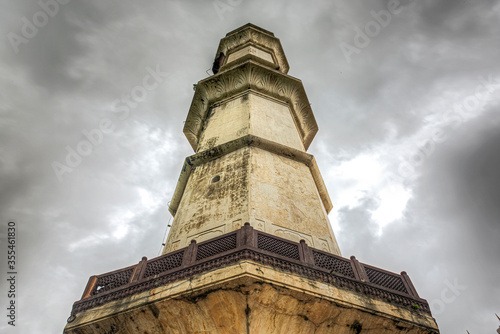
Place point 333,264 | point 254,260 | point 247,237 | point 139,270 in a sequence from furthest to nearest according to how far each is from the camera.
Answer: point 139,270, point 333,264, point 247,237, point 254,260

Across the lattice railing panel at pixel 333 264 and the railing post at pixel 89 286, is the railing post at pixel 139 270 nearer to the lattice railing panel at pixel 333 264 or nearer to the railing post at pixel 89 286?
the railing post at pixel 89 286

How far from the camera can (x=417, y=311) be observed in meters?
6.16

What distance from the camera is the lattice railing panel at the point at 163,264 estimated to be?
636cm

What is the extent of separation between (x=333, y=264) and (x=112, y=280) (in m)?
4.21

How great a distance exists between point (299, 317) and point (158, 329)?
7.74 ft

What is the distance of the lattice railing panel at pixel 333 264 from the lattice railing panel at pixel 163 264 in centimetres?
249

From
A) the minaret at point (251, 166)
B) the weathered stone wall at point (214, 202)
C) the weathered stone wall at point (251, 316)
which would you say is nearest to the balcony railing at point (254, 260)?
the weathered stone wall at point (251, 316)

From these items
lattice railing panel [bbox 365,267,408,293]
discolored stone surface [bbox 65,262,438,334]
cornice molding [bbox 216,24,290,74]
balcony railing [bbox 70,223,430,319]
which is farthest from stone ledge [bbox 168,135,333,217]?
cornice molding [bbox 216,24,290,74]

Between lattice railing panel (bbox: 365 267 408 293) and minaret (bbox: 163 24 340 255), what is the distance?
1291 mm

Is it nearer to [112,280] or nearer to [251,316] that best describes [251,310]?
[251,316]

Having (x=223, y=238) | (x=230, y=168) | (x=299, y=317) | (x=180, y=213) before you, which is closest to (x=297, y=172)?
(x=230, y=168)

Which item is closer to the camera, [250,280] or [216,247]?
[250,280]

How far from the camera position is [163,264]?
21.3ft

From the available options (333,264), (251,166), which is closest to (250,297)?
(333,264)
